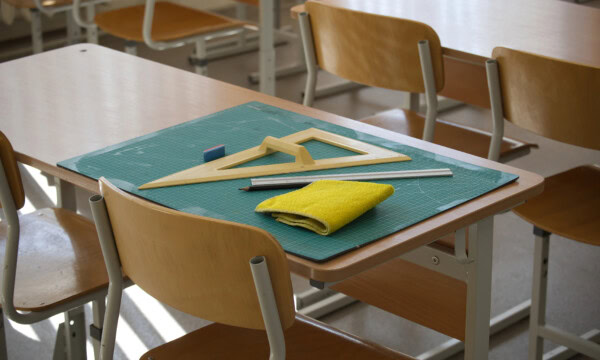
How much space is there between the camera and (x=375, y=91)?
14.8 feet

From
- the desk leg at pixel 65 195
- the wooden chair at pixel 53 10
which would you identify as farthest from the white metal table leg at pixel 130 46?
the desk leg at pixel 65 195

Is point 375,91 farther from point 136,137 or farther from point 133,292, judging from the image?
point 136,137

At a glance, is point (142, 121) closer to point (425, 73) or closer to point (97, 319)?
point (97, 319)

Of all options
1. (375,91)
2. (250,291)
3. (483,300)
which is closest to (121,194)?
(250,291)

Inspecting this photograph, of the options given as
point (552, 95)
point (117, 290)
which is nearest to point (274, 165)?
point (117, 290)

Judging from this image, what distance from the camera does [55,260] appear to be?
1861mm

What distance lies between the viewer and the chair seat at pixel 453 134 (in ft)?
8.02

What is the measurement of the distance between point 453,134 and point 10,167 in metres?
1.34

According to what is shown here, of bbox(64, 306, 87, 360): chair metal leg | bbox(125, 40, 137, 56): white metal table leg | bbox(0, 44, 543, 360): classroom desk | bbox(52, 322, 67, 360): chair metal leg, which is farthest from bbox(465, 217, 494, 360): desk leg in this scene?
bbox(125, 40, 137, 56): white metal table leg

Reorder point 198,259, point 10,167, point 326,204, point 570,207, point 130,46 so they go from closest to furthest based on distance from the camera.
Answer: point 198,259 → point 326,204 → point 10,167 → point 570,207 → point 130,46

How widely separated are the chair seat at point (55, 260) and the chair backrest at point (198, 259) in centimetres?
40

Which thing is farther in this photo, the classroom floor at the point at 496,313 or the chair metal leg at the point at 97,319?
the classroom floor at the point at 496,313

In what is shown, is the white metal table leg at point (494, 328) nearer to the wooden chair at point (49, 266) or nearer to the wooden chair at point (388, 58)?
the wooden chair at point (388, 58)

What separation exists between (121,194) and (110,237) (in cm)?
12
